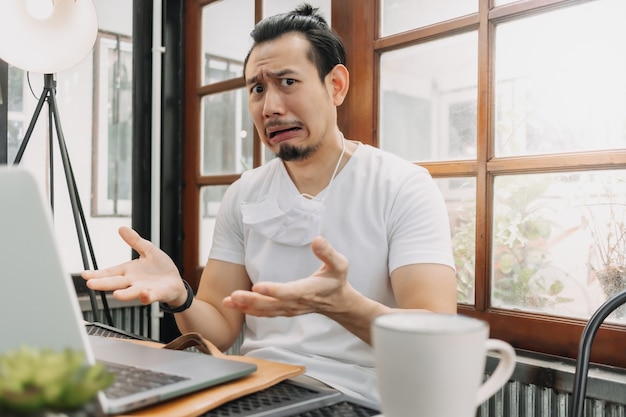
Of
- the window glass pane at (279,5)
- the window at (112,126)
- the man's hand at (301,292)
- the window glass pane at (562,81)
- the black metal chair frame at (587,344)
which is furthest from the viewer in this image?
the window at (112,126)

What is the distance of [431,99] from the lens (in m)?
1.53

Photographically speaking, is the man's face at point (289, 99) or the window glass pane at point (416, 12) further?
the window glass pane at point (416, 12)

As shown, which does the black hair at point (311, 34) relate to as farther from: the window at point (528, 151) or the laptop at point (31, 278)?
the laptop at point (31, 278)

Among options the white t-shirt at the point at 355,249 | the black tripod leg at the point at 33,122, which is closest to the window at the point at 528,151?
the white t-shirt at the point at 355,249

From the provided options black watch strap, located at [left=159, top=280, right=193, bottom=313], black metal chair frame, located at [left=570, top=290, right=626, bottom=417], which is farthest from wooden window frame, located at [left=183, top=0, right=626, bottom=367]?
black watch strap, located at [left=159, top=280, right=193, bottom=313]

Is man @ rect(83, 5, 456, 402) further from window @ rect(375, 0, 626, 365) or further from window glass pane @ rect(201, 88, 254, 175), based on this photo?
window glass pane @ rect(201, 88, 254, 175)

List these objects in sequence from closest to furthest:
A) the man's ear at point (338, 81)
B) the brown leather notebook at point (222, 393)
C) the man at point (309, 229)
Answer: the brown leather notebook at point (222, 393) → the man at point (309, 229) → the man's ear at point (338, 81)

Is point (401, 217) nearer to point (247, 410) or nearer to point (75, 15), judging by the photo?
point (247, 410)

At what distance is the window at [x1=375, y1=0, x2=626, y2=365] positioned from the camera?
1206 millimetres

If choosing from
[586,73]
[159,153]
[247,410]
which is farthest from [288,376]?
[159,153]

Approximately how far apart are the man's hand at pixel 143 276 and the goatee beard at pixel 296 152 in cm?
38

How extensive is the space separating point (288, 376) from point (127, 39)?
2033mm

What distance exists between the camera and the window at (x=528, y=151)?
3.96 ft

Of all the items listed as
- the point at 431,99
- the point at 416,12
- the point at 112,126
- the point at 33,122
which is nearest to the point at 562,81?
the point at 431,99
